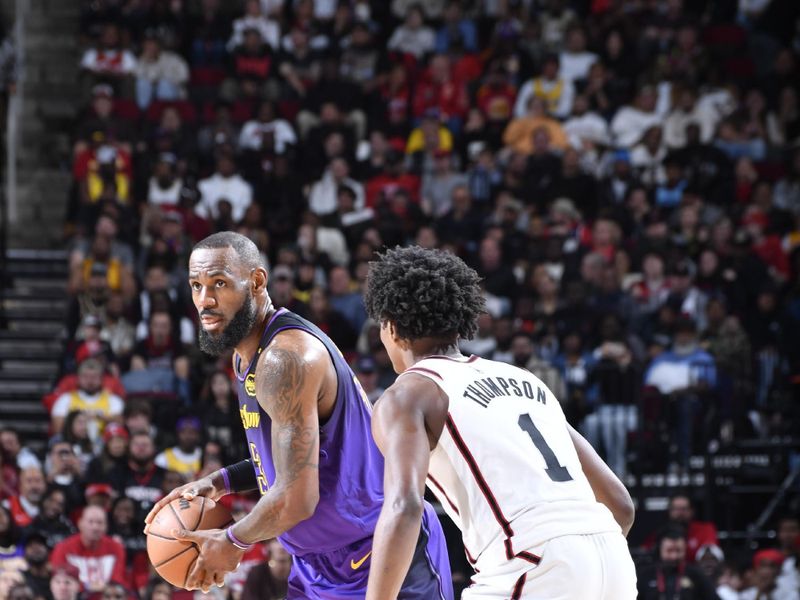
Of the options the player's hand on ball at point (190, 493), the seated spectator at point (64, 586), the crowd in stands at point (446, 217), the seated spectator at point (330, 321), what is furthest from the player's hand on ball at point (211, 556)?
the seated spectator at point (330, 321)

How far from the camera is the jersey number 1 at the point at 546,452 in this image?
3898 millimetres

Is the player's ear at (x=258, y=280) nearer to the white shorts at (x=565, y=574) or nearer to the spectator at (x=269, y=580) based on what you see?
the white shorts at (x=565, y=574)

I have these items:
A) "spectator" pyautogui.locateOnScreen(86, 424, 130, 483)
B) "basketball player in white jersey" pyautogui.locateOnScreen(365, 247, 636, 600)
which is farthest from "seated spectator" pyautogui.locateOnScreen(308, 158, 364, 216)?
"basketball player in white jersey" pyautogui.locateOnScreen(365, 247, 636, 600)

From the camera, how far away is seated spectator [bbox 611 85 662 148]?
14648mm

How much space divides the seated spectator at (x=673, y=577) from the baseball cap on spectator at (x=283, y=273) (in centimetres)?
450

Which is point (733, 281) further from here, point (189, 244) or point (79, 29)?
point (79, 29)

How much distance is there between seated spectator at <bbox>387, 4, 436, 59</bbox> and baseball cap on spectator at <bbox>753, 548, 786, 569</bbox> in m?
8.09

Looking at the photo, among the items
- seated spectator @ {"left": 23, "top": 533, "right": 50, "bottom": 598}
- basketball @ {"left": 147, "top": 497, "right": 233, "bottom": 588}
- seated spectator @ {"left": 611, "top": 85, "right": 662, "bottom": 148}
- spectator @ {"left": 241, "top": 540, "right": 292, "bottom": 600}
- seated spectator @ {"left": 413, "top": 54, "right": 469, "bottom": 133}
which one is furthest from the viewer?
seated spectator @ {"left": 413, "top": 54, "right": 469, "bottom": 133}

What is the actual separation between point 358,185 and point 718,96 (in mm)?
4238

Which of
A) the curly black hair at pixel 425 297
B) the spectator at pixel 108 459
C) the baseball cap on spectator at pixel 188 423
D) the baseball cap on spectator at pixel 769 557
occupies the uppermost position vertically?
the curly black hair at pixel 425 297

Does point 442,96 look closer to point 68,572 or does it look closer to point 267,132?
point 267,132

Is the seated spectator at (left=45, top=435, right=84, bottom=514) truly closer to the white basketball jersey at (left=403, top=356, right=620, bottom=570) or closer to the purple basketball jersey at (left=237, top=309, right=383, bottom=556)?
the purple basketball jersey at (left=237, top=309, right=383, bottom=556)

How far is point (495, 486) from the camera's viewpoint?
12.5 feet

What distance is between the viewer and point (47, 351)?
43.7ft
